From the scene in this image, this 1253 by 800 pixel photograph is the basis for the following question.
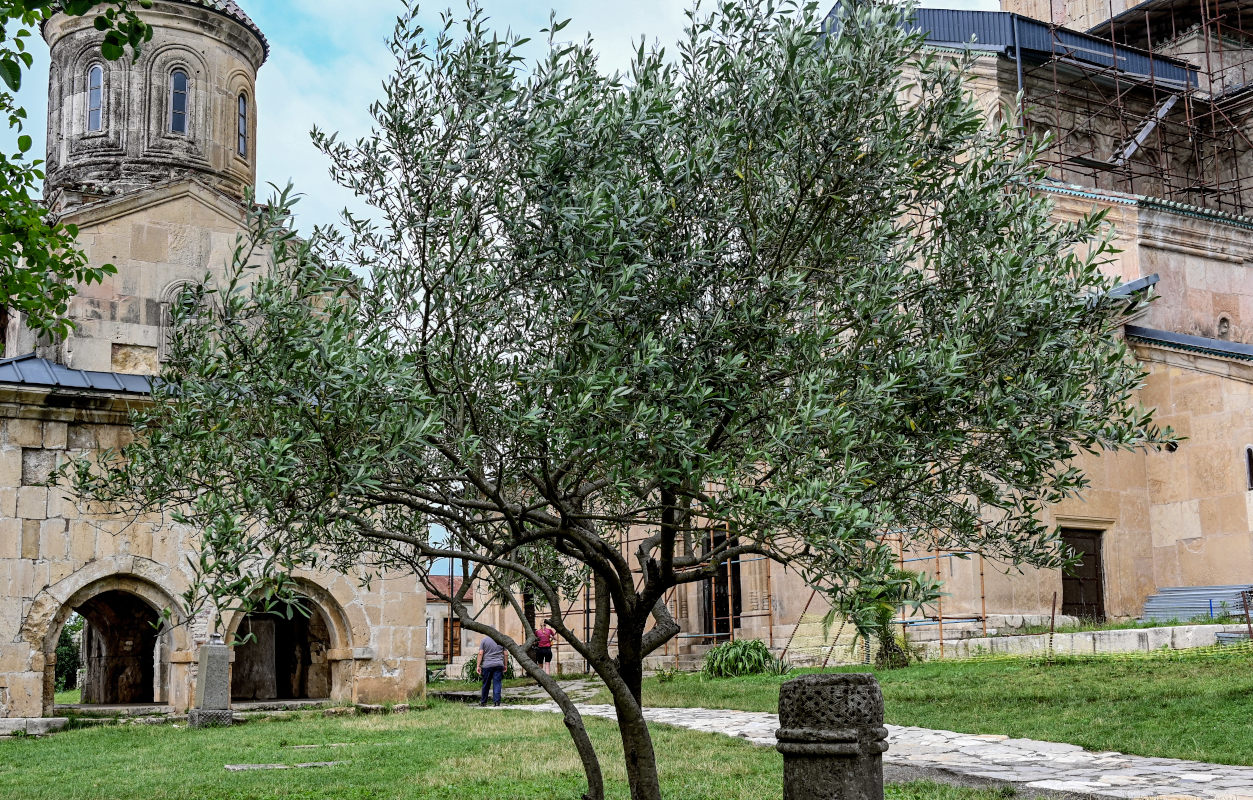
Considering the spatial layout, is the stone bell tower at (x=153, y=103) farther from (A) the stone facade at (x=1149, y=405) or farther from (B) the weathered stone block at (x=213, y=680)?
(A) the stone facade at (x=1149, y=405)

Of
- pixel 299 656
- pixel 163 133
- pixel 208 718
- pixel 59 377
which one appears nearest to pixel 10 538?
pixel 59 377

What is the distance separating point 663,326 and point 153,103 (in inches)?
751

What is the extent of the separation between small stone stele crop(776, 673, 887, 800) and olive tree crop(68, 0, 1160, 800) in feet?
1.75

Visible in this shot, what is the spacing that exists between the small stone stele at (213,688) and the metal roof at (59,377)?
3898mm

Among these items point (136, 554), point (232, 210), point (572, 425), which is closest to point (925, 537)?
point (572, 425)

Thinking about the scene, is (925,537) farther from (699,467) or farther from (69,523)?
(69,523)

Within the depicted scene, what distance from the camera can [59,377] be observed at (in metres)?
17.9

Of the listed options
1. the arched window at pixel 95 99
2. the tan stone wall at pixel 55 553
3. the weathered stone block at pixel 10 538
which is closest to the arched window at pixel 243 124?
the arched window at pixel 95 99

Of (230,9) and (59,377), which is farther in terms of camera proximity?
(230,9)

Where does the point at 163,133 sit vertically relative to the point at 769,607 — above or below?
above

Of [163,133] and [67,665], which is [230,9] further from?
[67,665]

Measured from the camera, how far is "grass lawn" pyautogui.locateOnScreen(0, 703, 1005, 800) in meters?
10.1

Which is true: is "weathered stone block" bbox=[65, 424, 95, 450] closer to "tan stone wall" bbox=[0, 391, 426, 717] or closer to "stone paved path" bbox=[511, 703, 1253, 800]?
"tan stone wall" bbox=[0, 391, 426, 717]

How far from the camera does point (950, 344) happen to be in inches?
271
